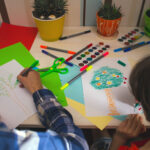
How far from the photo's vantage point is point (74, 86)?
628 millimetres

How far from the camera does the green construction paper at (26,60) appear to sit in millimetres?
608

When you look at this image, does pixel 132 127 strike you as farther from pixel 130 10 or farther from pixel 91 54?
pixel 130 10

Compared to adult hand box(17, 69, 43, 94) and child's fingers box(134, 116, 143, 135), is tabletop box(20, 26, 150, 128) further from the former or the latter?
child's fingers box(134, 116, 143, 135)

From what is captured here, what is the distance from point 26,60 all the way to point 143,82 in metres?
0.52

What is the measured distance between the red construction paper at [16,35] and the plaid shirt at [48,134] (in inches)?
15.7

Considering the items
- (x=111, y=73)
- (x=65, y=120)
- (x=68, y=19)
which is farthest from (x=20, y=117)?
(x=68, y=19)

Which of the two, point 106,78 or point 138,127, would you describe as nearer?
point 138,127

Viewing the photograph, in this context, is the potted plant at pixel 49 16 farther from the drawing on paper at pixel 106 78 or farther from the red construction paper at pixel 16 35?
the drawing on paper at pixel 106 78

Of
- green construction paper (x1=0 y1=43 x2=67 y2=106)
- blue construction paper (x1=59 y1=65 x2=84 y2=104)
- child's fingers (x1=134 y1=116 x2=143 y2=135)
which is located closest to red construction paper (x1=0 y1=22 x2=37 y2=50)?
green construction paper (x1=0 y1=43 x2=67 y2=106)

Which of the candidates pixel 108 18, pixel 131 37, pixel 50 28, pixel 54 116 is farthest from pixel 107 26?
pixel 54 116

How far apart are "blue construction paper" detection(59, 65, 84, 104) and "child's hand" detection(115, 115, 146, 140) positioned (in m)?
0.16

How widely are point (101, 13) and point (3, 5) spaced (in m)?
0.54

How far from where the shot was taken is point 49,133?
37 cm

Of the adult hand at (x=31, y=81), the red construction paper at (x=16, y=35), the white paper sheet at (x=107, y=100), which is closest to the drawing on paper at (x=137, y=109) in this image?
the white paper sheet at (x=107, y=100)
